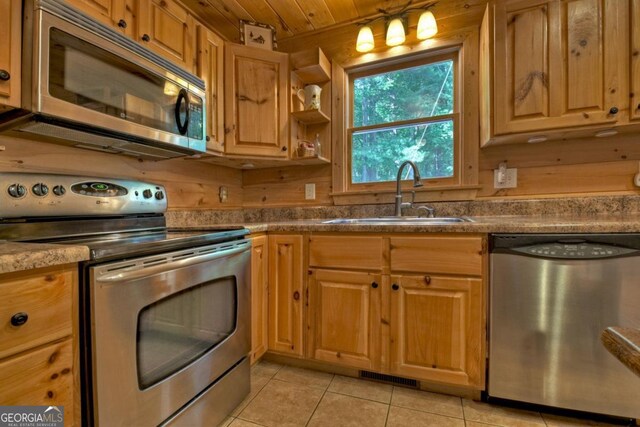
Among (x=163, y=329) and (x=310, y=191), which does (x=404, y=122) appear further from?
(x=163, y=329)

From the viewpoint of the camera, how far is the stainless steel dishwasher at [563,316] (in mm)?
1157

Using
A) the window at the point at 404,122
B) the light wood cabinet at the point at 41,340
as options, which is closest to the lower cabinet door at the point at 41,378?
the light wood cabinet at the point at 41,340

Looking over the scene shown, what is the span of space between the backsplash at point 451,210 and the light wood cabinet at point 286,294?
606 mm

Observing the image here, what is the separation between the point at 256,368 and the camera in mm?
1715

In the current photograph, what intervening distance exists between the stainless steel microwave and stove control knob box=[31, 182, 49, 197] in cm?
21

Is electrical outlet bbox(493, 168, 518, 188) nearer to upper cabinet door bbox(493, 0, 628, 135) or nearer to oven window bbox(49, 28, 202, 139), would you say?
upper cabinet door bbox(493, 0, 628, 135)

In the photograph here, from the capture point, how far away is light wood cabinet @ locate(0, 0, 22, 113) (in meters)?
0.91

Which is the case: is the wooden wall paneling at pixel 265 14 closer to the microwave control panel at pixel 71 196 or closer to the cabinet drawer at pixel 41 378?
the microwave control panel at pixel 71 196

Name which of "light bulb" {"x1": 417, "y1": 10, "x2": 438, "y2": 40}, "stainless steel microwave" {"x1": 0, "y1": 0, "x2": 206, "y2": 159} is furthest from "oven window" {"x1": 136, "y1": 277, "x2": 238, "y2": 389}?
"light bulb" {"x1": 417, "y1": 10, "x2": 438, "y2": 40}

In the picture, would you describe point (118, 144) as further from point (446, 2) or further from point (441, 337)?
point (446, 2)

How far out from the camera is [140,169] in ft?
5.37

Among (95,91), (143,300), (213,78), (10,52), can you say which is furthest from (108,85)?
(143,300)

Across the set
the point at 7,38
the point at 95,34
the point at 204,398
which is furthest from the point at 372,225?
the point at 7,38

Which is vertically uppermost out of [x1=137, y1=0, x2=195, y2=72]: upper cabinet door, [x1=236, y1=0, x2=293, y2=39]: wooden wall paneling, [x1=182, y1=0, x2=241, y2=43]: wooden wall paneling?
[x1=236, y1=0, x2=293, y2=39]: wooden wall paneling
